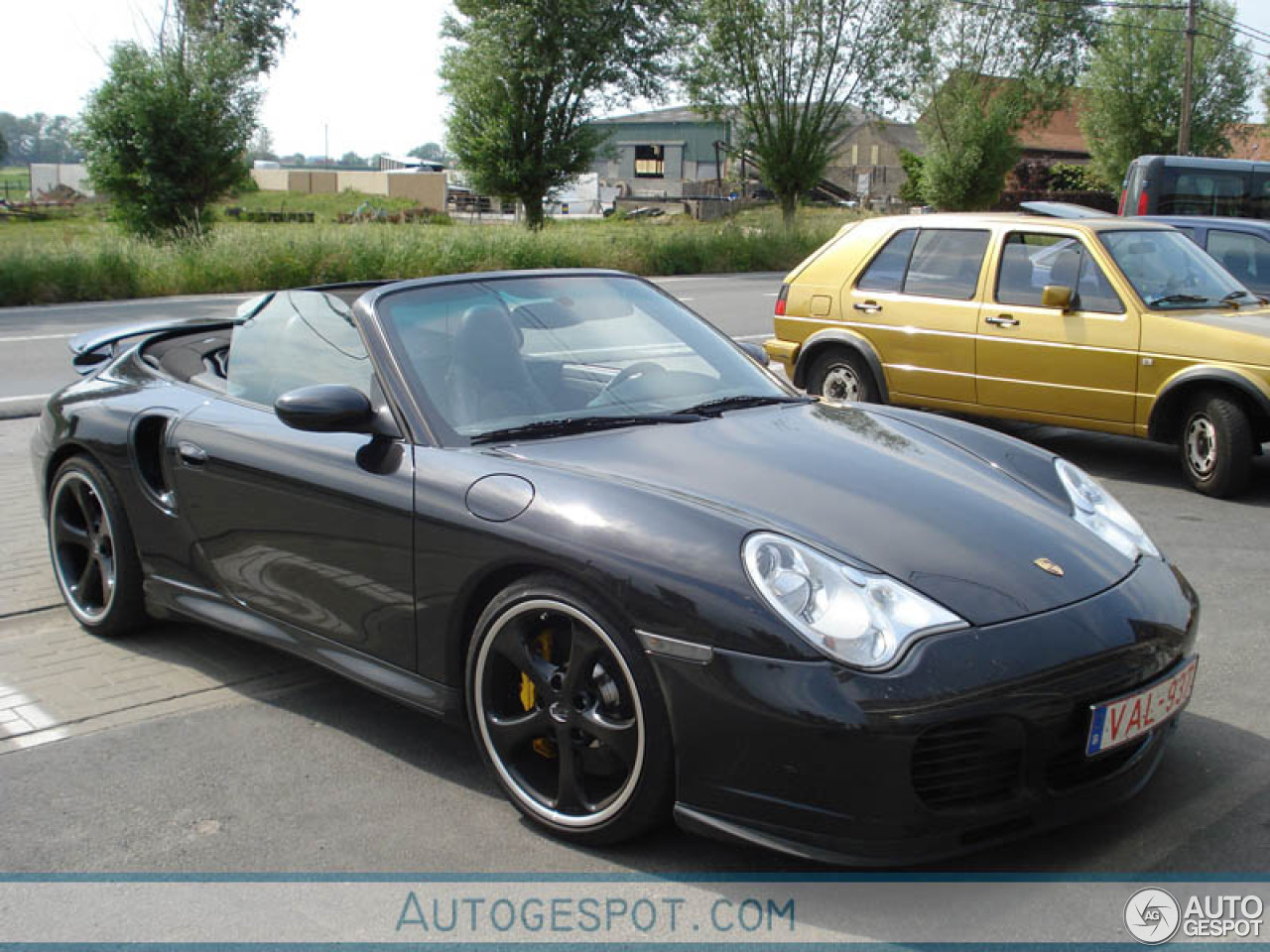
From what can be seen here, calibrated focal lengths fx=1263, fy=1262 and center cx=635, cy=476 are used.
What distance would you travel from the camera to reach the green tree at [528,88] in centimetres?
3203

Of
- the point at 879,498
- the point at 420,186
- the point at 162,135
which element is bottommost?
the point at 879,498

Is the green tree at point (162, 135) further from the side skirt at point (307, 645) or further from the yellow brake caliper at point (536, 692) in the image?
the yellow brake caliper at point (536, 692)

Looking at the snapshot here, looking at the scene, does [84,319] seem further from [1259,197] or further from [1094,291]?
[1259,197]

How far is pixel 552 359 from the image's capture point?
12.8ft

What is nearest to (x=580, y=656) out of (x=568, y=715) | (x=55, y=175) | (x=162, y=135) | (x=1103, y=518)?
(x=568, y=715)

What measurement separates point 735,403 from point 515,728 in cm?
135

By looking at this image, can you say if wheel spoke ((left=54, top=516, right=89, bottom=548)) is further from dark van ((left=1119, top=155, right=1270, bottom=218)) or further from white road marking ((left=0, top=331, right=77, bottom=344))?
dark van ((left=1119, top=155, right=1270, bottom=218))

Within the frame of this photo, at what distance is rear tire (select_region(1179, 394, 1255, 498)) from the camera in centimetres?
700

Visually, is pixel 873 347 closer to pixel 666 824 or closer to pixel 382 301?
pixel 382 301

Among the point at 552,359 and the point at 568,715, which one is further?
the point at 552,359

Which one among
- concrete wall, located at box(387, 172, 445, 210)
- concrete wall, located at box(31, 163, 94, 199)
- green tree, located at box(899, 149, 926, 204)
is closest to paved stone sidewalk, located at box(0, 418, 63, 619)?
green tree, located at box(899, 149, 926, 204)

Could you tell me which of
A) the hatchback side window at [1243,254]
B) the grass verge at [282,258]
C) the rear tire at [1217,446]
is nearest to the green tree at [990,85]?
the grass verge at [282,258]

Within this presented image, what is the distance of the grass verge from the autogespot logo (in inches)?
762

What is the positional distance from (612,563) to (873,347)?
596 centimetres
